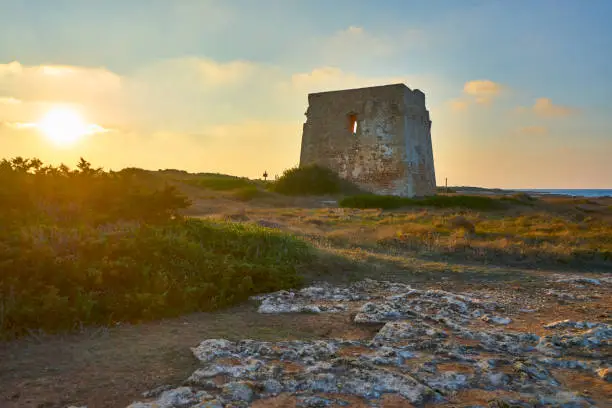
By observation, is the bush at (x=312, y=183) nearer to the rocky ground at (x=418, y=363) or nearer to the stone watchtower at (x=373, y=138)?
the stone watchtower at (x=373, y=138)

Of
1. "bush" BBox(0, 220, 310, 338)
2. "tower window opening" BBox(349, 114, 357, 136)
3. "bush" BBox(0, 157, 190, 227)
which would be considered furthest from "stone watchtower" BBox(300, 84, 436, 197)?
"bush" BBox(0, 220, 310, 338)

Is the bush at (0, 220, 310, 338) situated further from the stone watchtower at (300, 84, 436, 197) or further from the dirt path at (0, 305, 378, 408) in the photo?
the stone watchtower at (300, 84, 436, 197)

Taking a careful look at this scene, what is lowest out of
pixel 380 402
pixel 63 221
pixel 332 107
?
pixel 380 402

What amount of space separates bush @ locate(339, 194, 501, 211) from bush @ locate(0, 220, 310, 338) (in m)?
13.9

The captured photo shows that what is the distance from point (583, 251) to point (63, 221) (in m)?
10.2

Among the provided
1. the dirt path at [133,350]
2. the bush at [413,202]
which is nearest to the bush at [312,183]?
the bush at [413,202]

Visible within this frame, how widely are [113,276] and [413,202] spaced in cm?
1781

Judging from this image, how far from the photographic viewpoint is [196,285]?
612 centimetres

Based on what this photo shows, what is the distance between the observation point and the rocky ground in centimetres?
348

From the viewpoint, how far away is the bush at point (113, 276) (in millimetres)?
4887

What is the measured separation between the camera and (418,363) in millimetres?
4148

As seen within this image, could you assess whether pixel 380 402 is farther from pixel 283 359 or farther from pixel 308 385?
pixel 283 359

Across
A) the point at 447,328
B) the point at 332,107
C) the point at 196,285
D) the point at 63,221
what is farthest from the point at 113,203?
the point at 332,107

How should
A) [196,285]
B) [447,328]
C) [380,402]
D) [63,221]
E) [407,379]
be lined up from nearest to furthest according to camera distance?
[380,402] → [407,379] → [447,328] → [196,285] → [63,221]
